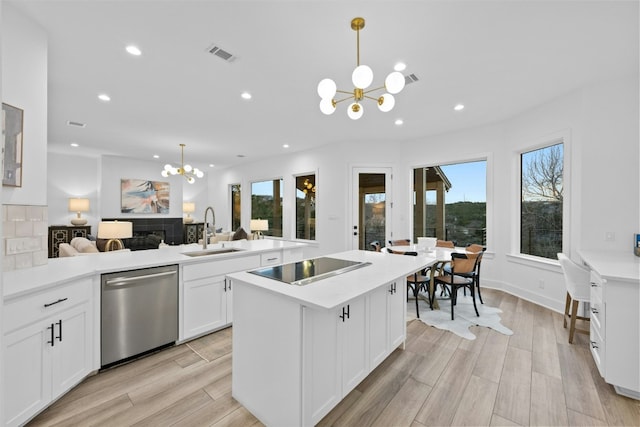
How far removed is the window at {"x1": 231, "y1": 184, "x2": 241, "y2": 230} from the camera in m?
8.75

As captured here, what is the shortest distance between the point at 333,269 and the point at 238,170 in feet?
22.7

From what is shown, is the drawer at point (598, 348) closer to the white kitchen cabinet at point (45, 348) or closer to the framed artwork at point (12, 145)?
the white kitchen cabinet at point (45, 348)

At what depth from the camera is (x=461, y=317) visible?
3.53 m

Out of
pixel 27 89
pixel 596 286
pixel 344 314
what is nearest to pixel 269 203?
pixel 27 89

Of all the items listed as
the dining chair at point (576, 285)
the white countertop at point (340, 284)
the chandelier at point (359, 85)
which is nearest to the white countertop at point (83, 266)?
the white countertop at point (340, 284)

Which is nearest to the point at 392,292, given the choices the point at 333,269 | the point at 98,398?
the point at 333,269

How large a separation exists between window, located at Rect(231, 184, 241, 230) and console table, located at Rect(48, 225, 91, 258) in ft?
11.4

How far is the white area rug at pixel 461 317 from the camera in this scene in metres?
3.21

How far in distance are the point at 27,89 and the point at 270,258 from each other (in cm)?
259

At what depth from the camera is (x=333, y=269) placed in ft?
7.38

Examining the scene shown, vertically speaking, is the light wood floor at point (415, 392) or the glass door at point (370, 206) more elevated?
the glass door at point (370, 206)

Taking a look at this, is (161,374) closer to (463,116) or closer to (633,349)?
(633,349)

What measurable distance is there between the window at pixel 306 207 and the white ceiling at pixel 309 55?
85.8 inches

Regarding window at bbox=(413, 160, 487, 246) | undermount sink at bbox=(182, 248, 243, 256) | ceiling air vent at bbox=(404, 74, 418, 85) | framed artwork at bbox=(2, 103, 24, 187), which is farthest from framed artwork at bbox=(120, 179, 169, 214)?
ceiling air vent at bbox=(404, 74, 418, 85)
